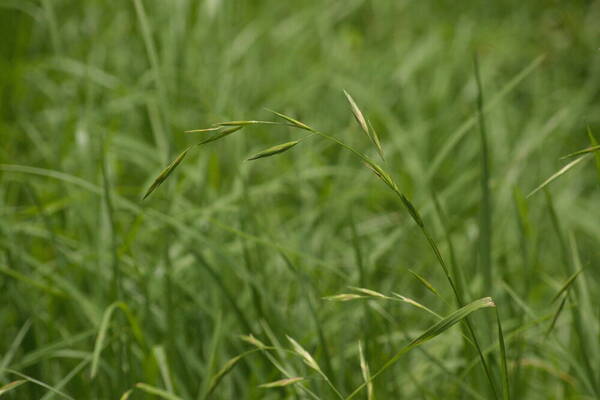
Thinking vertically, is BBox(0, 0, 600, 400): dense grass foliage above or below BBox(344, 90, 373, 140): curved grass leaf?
below

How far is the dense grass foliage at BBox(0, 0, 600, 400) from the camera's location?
1190 mm

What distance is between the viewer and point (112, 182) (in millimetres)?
1933

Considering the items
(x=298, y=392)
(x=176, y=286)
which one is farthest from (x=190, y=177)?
(x=298, y=392)

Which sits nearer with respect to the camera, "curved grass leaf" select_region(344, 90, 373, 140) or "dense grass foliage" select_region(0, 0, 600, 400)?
"curved grass leaf" select_region(344, 90, 373, 140)

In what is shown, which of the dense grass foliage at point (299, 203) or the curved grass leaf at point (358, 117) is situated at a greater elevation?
the curved grass leaf at point (358, 117)

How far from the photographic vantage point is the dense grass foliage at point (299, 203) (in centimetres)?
119

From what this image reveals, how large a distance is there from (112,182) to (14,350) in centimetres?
73

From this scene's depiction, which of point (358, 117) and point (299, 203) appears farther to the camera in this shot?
point (299, 203)

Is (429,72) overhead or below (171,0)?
below

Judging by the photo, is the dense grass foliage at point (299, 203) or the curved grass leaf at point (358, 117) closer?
the curved grass leaf at point (358, 117)

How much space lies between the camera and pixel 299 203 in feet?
6.98

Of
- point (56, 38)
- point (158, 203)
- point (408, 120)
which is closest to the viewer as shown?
Answer: point (56, 38)

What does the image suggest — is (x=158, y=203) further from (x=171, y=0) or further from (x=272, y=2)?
(x=272, y=2)

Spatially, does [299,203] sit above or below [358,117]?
below
